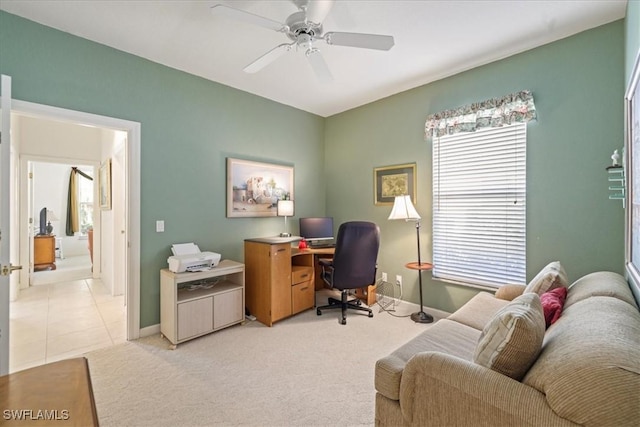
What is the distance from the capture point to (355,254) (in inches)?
121

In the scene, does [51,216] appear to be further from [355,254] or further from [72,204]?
[355,254]

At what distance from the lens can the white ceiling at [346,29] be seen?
2.08 m

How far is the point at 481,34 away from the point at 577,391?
106 inches

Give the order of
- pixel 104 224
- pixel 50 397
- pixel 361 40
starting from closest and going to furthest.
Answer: pixel 50 397 < pixel 361 40 < pixel 104 224

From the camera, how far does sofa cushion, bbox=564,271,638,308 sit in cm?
145

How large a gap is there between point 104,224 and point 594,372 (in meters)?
5.97

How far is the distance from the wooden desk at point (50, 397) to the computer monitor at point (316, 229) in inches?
124

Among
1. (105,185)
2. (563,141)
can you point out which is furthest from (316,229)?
(105,185)

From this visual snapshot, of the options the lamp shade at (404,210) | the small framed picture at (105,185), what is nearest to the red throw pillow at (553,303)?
the lamp shade at (404,210)

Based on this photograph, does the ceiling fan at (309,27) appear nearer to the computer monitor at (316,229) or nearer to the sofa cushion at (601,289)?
the sofa cushion at (601,289)

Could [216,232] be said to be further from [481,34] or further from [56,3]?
[481,34]

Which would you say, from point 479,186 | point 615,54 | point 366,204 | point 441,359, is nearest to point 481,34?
point 615,54

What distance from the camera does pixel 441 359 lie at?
1.17m

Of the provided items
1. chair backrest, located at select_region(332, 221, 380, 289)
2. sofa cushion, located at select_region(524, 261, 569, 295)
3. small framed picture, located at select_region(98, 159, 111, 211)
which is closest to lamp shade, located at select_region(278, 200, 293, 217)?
chair backrest, located at select_region(332, 221, 380, 289)
